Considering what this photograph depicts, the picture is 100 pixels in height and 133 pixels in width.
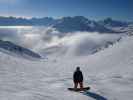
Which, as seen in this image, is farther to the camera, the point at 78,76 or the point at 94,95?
the point at 78,76

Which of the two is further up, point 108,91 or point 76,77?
point 76,77

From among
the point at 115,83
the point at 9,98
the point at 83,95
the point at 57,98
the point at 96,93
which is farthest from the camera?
the point at 115,83

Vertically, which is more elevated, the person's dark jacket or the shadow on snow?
the person's dark jacket

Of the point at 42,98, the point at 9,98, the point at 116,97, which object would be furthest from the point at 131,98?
the point at 9,98

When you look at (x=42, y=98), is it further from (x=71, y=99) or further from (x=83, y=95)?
(x=83, y=95)

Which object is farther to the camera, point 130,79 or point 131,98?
point 130,79

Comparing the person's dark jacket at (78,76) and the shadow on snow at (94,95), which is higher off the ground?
the person's dark jacket at (78,76)

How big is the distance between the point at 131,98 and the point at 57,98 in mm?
6364

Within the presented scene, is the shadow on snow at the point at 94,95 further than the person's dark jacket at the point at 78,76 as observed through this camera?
No

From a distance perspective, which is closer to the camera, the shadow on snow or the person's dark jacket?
the shadow on snow

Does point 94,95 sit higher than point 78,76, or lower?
lower

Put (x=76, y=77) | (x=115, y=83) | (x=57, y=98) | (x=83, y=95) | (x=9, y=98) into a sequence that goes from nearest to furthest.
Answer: (x=9, y=98) → (x=57, y=98) → (x=83, y=95) → (x=76, y=77) → (x=115, y=83)

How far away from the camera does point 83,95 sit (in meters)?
18.8

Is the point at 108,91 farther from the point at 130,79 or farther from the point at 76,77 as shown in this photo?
the point at 130,79
